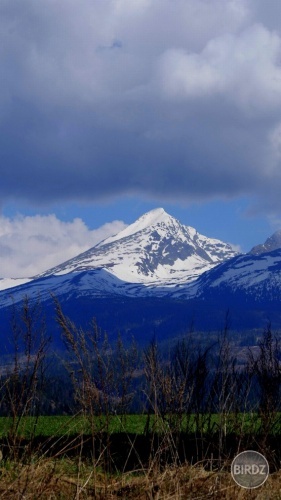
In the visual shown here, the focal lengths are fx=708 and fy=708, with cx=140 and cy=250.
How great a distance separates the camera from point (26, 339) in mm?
6480

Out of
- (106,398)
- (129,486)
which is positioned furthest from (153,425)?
(129,486)

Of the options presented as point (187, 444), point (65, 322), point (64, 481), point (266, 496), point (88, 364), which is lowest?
point (187, 444)

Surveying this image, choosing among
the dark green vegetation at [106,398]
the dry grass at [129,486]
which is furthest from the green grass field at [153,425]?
the dry grass at [129,486]

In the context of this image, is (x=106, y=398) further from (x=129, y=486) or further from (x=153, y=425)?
(x=129, y=486)

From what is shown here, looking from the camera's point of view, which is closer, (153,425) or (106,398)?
(106,398)

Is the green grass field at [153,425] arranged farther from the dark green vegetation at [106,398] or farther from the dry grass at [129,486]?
the dry grass at [129,486]

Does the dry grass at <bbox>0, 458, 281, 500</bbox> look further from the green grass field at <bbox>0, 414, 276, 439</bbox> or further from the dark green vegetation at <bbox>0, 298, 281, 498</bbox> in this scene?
the green grass field at <bbox>0, 414, 276, 439</bbox>

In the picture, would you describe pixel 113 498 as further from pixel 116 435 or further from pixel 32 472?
pixel 116 435

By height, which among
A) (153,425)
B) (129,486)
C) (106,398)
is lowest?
(129,486)

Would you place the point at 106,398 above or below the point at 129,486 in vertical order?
above

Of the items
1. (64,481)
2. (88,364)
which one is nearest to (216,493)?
(64,481)

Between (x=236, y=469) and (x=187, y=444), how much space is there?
8420 mm

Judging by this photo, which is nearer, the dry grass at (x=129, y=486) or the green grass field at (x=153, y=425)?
the dry grass at (x=129, y=486)

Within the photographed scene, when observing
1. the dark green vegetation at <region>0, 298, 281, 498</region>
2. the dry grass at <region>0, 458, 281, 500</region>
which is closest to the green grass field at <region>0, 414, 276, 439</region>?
the dark green vegetation at <region>0, 298, 281, 498</region>
